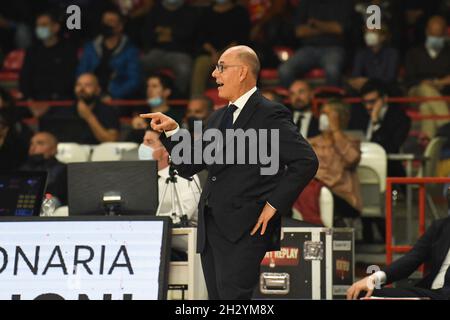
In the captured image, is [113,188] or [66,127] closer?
[113,188]

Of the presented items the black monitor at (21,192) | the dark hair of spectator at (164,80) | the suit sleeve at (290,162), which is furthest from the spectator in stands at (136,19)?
the suit sleeve at (290,162)

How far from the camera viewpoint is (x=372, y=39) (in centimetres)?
1195

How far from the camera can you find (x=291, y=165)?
5.45m

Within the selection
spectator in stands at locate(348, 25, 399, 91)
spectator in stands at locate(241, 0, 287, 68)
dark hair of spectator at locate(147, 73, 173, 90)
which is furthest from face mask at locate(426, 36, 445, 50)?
dark hair of spectator at locate(147, 73, 173, 90)

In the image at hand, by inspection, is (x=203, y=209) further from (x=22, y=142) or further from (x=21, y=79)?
(x=21, y=79)

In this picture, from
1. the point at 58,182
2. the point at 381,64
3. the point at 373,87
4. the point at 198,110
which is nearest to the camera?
the point at 58,182

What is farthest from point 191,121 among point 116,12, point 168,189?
point 116,12

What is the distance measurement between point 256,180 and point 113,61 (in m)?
6.99

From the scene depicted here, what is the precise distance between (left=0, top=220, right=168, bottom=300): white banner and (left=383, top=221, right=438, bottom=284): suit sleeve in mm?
1299

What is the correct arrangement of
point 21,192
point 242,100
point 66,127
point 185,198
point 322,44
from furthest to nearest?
point 322,44 → point 66,127 → point 185,198 → point 21,192 → point 242,100

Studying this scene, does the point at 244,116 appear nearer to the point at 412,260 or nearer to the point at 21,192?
the point at 412,260

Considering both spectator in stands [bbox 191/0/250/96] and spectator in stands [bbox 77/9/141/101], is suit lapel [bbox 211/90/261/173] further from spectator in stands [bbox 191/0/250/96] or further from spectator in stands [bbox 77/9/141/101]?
spectator in stands [bbox 191/0/250/96]

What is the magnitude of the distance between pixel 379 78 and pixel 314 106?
1060mm
